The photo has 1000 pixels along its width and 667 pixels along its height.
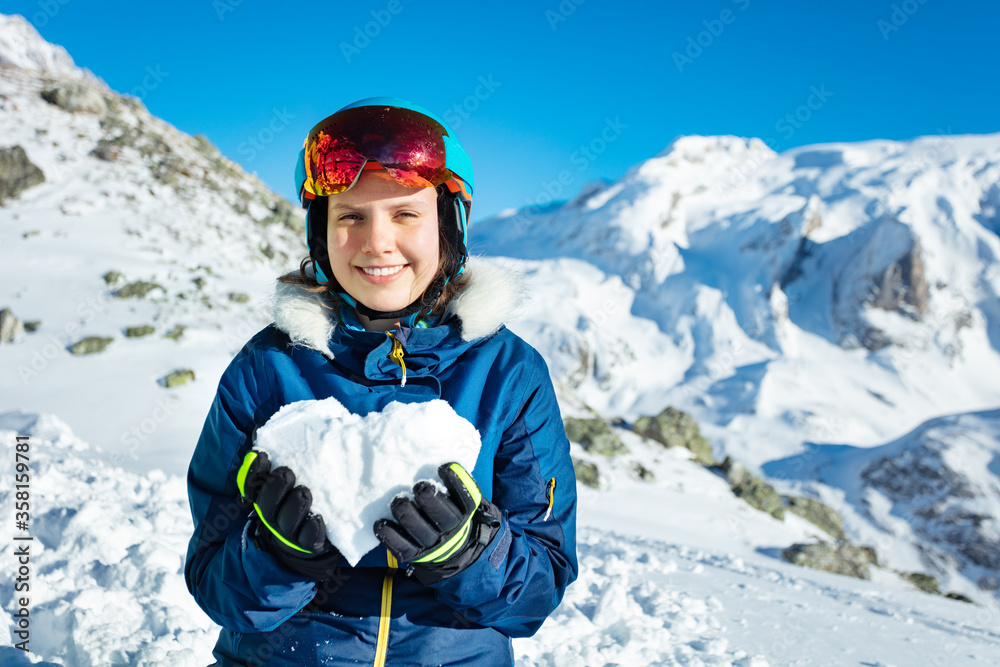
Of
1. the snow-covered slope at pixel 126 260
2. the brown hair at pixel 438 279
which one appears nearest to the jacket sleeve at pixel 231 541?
the brown hair at pixel 438 279

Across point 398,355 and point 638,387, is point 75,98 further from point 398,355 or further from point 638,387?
point 638,387

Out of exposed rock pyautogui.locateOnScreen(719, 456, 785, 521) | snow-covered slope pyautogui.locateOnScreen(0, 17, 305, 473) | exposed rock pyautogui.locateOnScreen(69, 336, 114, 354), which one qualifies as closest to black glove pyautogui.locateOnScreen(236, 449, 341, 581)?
snow-covered slope pyautogui.locateOnScreen(0, 17, 305, 473)

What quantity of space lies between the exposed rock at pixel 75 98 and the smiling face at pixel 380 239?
2556cm

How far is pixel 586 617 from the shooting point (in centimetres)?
373

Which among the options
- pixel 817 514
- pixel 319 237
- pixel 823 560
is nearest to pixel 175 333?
pixel 319 237

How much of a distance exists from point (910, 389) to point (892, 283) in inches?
528

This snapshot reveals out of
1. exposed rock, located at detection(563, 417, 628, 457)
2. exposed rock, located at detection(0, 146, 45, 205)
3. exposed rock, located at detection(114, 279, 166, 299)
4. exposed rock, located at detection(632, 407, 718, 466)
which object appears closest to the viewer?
exposed rock, located at detection(114, 279, 166, 299)

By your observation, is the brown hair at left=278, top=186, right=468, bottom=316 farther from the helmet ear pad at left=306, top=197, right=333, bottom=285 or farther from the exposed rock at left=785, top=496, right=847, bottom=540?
the exposed rock at left=785, top=496, right=847, bottom=540

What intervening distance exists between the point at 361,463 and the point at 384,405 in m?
0.26

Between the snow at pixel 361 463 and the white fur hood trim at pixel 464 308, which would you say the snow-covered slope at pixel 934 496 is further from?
the snow at pixel 361 463

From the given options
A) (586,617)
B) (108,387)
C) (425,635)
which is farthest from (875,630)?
(108,387)

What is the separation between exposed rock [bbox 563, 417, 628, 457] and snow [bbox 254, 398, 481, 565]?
1365 cm

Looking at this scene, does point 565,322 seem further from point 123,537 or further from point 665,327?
point 123,537

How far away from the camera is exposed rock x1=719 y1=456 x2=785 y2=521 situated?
1508 centimetres
